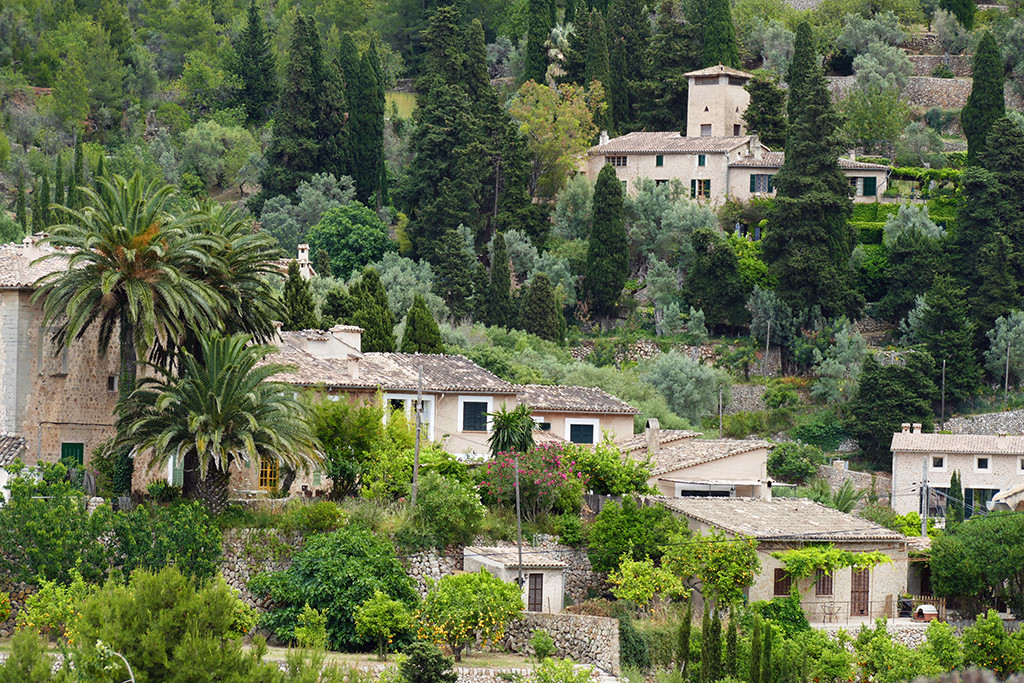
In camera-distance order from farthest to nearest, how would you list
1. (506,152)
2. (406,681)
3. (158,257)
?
(506,152)
(158,257)
(406,681)

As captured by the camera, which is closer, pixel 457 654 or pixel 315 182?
pixel 457 654

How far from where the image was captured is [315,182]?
104812 millimetres

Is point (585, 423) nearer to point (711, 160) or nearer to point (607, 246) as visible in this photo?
point (607, 246)

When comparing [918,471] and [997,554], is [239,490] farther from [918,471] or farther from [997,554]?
[918,471]

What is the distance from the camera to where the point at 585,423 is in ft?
225

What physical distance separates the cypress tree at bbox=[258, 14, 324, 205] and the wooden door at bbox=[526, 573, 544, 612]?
5281 cm

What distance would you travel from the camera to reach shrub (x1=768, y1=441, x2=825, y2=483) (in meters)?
Result: 78.5

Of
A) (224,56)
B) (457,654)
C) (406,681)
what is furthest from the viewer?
(224,56)

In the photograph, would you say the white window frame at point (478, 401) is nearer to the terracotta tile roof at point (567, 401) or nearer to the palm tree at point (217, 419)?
the terracotta tile roof at point (567, 401)

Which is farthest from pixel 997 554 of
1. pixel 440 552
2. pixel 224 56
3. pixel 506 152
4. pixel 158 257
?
pixel 224 56

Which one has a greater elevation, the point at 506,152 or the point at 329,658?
the point at 506,152

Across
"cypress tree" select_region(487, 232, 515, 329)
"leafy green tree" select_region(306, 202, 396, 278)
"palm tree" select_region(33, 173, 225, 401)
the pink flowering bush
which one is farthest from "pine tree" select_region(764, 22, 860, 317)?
"palm tree" select_region(33, 173, 225, 401)

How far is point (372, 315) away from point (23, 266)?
21.2m

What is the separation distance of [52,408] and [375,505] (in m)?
9.53
